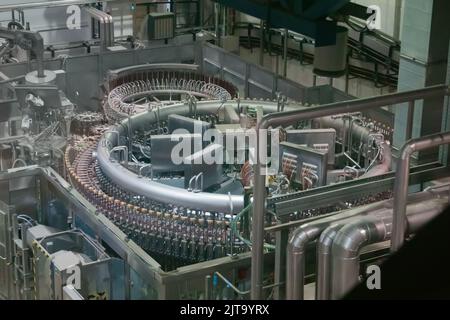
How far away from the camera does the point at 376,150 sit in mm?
5508

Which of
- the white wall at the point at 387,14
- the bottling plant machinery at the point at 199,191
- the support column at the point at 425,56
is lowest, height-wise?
the bottling plant machinery at the point at 199,191

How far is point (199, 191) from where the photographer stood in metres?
4.98

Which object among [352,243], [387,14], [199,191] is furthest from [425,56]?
[387,14]

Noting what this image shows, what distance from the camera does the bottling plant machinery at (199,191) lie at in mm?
3712

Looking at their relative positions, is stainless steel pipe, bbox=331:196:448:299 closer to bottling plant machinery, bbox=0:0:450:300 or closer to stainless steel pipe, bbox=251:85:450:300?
bottling plant machinery, bbox=0:0:450:300

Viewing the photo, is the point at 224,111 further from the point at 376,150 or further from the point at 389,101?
the point at 389,101

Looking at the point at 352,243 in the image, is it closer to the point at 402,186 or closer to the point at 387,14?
the point at 402,186

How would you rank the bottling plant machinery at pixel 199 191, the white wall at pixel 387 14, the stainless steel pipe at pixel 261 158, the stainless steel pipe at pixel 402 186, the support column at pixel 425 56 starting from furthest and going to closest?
the white wall at pixel 387 14
the support column at pixel 425 56
the bottling plant machinery at pixel 199 191
the stainless steel pipe at pixel 402 186
the stainless steel pipe at pixel 261 158

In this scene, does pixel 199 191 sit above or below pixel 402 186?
below

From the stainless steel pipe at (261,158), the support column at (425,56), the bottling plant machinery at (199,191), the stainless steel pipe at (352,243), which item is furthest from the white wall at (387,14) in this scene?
the stainless steel pipe at (352,243)

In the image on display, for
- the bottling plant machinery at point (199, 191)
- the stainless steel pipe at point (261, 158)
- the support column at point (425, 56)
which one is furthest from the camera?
the support column at point (425, 56)

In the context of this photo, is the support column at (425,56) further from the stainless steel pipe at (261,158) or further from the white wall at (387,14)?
the white wall at (387,14)

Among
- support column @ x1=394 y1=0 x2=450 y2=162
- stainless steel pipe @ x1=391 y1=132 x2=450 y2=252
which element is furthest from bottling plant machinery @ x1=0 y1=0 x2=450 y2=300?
support column @ x1=394 y1=0 x2=450 y2=162

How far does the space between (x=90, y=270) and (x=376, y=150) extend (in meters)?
2.19
